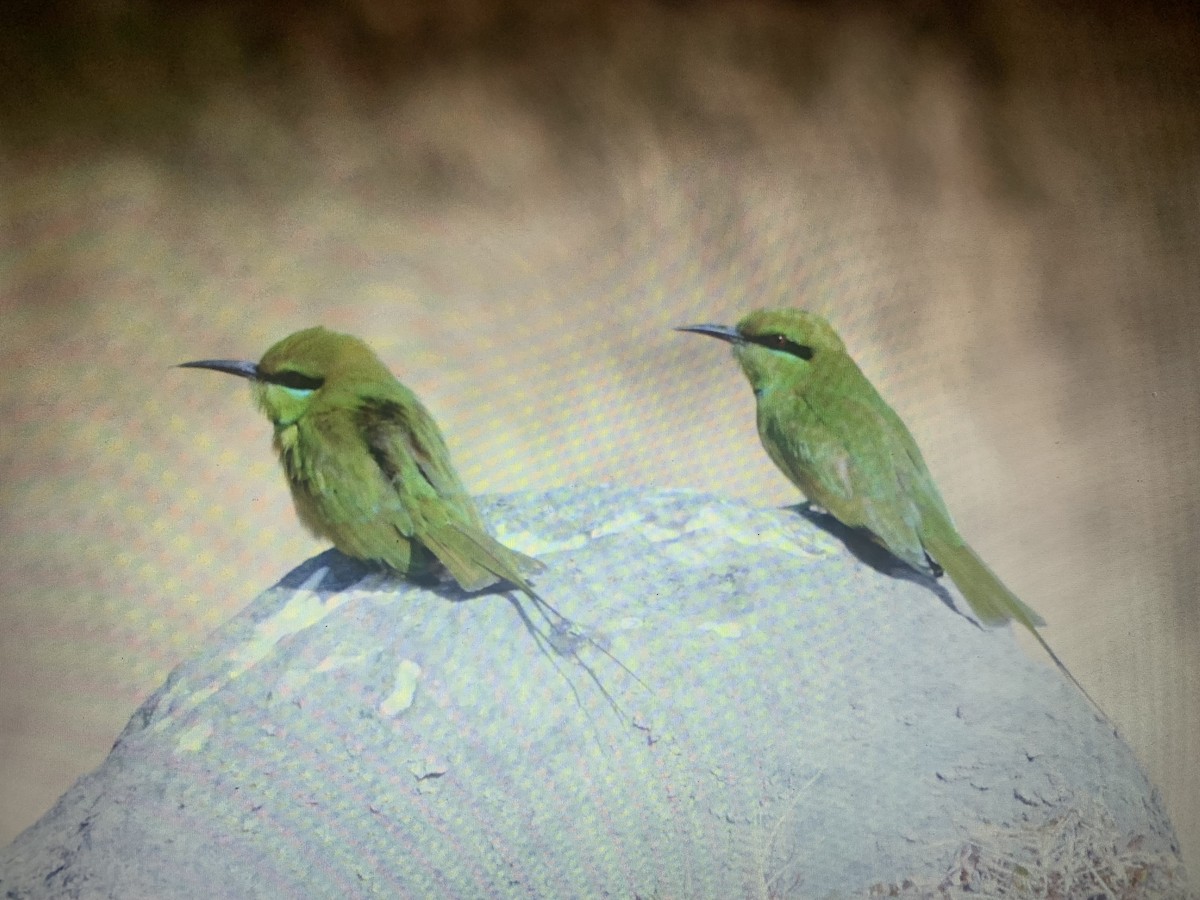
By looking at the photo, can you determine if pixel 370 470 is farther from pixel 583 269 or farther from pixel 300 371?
pixel 583 269

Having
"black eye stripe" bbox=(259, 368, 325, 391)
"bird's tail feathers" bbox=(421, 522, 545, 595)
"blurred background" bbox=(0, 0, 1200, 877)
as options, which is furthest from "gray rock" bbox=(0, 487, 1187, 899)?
"black eye stripe" bbox=(259, 368, 325, 391)

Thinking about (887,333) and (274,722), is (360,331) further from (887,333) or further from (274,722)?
(887,333)

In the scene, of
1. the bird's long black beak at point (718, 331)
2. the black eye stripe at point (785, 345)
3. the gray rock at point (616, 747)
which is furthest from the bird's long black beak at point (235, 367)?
the black eye stripe at point (785, 345)

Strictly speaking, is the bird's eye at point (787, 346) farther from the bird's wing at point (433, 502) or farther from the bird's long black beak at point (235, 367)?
the bird's long black beak at point (235, 367)

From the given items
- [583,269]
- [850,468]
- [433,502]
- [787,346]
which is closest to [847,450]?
[850,468]

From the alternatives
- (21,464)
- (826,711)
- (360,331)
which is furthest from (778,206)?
(21,464)

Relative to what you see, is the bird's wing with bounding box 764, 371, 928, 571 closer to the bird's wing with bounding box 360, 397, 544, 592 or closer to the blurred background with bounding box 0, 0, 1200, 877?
the blurred background with bounding box 0, 0, 1200, 877
